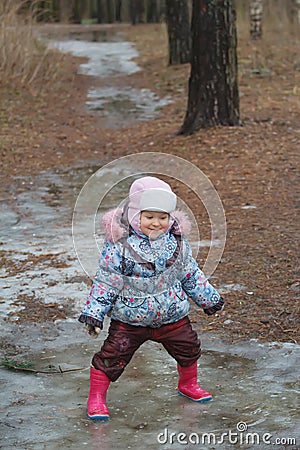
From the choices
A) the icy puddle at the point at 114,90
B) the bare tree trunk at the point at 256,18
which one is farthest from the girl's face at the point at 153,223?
the bare tree trunk at the point at 256,18

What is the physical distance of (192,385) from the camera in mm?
4090

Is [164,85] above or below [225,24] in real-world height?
below

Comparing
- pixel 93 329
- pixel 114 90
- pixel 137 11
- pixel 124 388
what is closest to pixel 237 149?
pixel 124 388

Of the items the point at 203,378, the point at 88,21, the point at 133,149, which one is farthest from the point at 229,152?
the point at 88,21

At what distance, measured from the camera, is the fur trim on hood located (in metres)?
3.89

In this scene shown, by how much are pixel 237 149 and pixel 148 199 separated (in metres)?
6.78

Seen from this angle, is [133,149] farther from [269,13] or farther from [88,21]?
[88,21]

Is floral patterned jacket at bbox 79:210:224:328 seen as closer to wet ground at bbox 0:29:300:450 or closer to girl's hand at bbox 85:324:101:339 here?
girl's hand at bbox 85:324:101:339

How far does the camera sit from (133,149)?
11.6 metres

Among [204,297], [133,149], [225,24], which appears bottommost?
[133,149]

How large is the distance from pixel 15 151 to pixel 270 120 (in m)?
3.69

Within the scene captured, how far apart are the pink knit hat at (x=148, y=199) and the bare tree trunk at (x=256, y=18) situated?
17693 mm

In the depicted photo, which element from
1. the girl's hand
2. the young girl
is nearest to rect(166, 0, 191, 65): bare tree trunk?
the young girl

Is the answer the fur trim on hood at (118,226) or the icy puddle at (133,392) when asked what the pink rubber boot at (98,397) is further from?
the fur trim on hood at (118,226)
